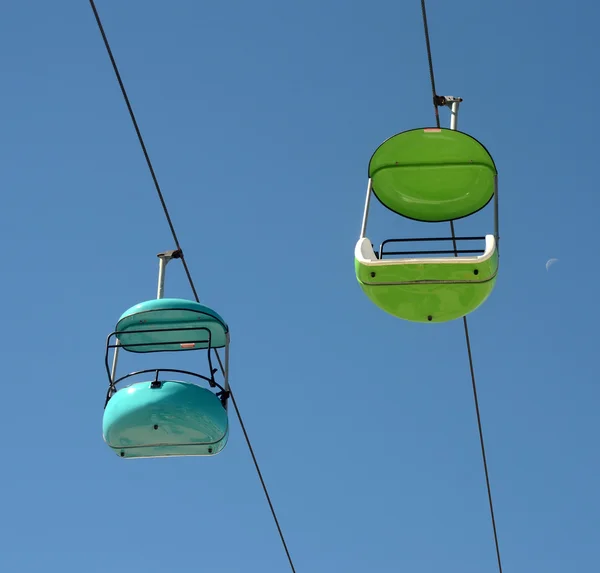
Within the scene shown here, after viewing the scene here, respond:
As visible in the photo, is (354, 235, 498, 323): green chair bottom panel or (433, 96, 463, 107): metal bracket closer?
(354, 235, 498, 323): green chair bottom panel

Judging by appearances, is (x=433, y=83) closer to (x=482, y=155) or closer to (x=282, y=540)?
(x=482, y=155)

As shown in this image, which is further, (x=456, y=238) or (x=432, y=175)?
(x=432, y=175)

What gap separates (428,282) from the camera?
839 cm

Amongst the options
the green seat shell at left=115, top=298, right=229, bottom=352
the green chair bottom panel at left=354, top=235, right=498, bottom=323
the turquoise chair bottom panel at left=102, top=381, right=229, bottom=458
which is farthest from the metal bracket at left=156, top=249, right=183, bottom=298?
the green chair bottom panel at left=354, top=235, right=498, bottom=323

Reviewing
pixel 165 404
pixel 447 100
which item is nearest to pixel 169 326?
pixel 165 404

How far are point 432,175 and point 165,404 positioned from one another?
2254 millimetres

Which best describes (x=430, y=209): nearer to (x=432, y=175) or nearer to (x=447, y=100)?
(x=432, y=175)

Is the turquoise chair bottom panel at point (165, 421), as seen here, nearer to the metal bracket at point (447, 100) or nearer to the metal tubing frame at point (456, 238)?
the metal tubing frame at point (456, 238)

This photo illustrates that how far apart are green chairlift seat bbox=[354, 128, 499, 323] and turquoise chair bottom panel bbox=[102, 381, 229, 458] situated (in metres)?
1.35

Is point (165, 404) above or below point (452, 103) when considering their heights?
below

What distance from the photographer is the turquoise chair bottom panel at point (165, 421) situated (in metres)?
9.04

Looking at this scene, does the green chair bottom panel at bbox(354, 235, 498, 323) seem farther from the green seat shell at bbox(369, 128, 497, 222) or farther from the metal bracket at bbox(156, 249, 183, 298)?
the metal bracket at bbox(156, 249, 183, 298)

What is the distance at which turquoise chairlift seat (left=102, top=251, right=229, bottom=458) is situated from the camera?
905 cm

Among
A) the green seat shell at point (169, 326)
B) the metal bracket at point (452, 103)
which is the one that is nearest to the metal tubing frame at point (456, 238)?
the metal bracket at point (452, 103)
